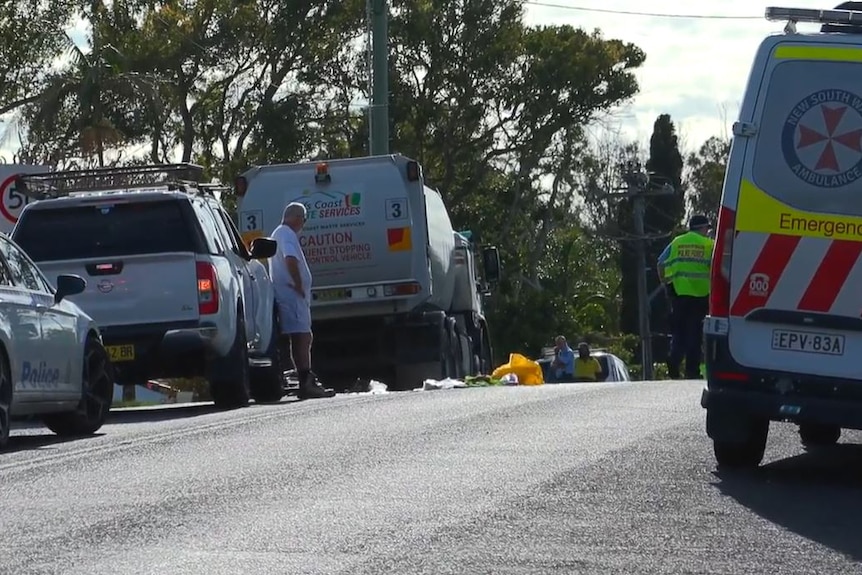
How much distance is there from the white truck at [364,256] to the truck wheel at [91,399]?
348 inches

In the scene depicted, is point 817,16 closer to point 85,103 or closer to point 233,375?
point 233,375

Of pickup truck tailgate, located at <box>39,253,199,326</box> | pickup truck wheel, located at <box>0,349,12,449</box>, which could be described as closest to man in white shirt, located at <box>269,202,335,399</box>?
pickup truck tailgate, located at <box>39,253,199,326</box>

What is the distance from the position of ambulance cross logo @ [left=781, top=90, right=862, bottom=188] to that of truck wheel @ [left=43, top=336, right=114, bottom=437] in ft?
19.7

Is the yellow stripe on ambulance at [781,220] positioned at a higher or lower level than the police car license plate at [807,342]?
higher

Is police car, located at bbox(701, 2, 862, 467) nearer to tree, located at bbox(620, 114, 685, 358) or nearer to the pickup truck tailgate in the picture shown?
the pickup truck tailgate

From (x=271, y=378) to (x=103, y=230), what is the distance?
2697 millimetres

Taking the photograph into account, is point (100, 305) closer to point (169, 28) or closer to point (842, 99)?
point (842, 99)

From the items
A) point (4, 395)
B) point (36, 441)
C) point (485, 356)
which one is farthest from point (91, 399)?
point (485, 356)

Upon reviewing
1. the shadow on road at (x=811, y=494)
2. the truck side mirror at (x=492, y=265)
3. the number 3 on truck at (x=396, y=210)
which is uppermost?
the number 3 on truck at (x=396, y=210)

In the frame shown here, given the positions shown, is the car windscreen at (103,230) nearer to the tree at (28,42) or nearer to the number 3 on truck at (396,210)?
the number 3 on truck at (396,210)

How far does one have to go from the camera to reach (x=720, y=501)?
898 cm

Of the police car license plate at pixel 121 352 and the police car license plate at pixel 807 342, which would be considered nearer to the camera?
the police car license plate at pixel 807 342

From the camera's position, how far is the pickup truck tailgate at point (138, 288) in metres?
15.7

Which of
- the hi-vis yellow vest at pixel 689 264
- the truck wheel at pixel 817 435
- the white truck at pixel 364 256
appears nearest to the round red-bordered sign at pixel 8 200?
the white truck at pixel 364 256
